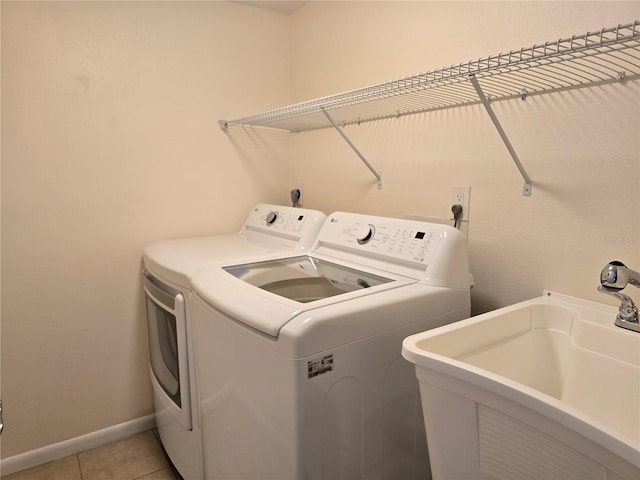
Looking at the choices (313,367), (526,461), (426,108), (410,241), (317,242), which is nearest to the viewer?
(526,461)

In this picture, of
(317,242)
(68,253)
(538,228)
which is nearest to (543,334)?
(538,228)

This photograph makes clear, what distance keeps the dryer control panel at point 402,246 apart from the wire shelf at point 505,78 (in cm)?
45

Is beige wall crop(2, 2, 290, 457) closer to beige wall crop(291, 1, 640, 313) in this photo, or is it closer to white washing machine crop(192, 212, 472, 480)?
beige wall crop(291, 1, 640, 313)

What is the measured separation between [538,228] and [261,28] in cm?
186

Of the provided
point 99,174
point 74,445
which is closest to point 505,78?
point 99,174

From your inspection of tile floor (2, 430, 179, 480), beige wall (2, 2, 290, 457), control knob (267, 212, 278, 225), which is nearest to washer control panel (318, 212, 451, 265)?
control knob (267, 212, 278, 225)

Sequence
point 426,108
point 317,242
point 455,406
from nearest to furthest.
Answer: point 455,406 → point 426,108 → point 317,242

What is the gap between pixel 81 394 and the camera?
2029 mm

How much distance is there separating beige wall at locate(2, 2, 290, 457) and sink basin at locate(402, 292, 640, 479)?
1.63m

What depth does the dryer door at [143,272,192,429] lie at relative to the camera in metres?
1.52

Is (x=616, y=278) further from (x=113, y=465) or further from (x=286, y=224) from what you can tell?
(x=113, y=465)

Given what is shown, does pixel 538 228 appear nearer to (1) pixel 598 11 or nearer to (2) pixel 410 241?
(2) pixel 410 241

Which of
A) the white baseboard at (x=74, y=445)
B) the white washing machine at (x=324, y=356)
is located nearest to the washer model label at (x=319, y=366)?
the white washing machine at (x=324, y=356)

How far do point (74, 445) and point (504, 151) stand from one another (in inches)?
92.0
